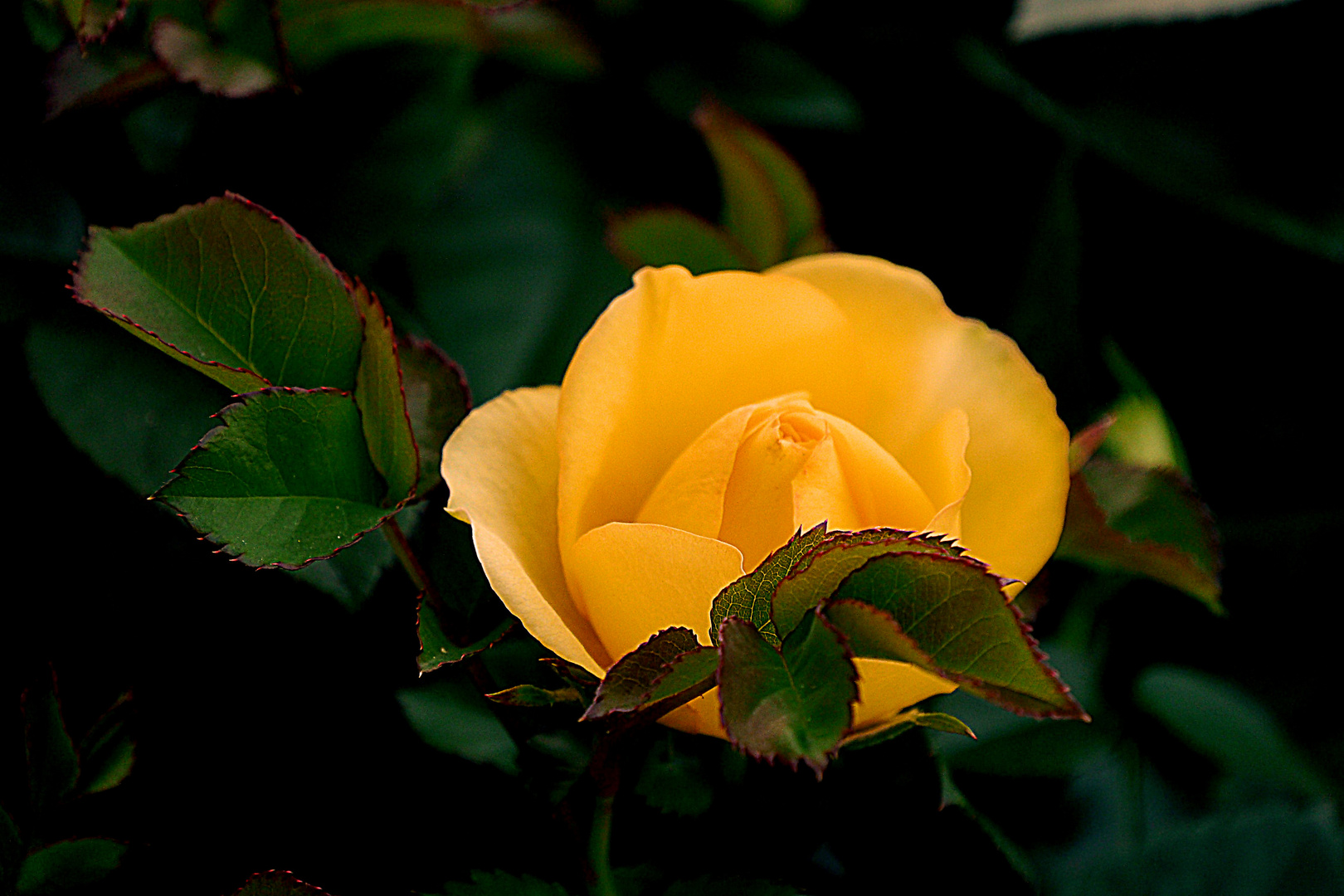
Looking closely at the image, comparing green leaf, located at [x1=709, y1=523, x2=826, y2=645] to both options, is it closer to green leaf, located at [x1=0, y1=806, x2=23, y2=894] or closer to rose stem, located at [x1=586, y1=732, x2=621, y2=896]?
rose stem, located at [x1=586, y1=732, x2=621, y2=896]

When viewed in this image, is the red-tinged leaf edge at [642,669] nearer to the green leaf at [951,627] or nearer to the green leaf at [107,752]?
the green leaf at [951,627]

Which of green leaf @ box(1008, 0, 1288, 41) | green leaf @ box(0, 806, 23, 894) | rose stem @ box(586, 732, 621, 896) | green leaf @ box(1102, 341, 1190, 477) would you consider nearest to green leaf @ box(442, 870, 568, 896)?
rose stem @ box(586, 732, 621, 896)

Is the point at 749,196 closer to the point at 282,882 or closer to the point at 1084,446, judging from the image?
the point at 1084,446

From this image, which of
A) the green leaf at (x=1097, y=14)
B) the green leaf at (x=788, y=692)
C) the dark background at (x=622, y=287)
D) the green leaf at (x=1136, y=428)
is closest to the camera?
the green leaf at (x=788, y=692)

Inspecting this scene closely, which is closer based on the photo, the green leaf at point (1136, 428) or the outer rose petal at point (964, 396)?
the outer rose petal at point (964, 396)

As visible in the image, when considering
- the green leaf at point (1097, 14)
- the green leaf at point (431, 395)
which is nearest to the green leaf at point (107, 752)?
the green leaf at point (431, 395)

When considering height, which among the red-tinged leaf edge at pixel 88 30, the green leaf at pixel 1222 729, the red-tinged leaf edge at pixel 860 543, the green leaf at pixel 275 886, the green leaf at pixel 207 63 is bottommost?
the green leaf at pixel 1222 729

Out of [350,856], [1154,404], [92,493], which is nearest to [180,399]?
[92,493]

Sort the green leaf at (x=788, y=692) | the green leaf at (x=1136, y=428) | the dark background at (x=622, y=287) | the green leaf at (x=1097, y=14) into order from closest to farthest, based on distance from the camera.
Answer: the green leaf at (x=788, y=692)
the dark background at (x=622, y=287)
the green leaf at (x=1136, y=428)
the green leaf at (x=1097, y=14)
